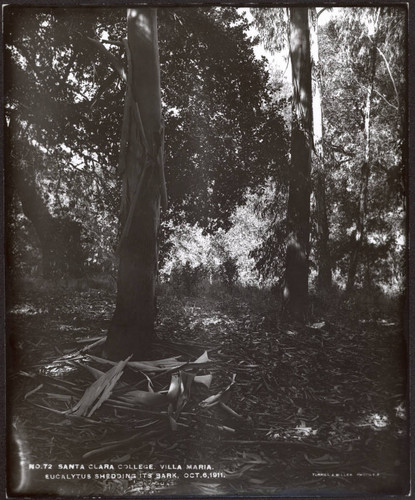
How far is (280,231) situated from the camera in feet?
6.72

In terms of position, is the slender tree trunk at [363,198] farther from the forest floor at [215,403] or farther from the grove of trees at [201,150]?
the forest floor at [215,403]

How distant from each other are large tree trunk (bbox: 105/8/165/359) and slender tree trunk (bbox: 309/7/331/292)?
0.66 m

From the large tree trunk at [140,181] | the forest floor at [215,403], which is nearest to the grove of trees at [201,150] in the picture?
the large tree trunk at [140,181]

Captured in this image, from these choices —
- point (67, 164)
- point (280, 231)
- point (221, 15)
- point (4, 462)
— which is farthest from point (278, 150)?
point (4, 462)

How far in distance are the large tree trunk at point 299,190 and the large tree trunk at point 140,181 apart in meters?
0.56

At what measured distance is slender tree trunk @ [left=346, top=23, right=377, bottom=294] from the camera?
2.03 meters

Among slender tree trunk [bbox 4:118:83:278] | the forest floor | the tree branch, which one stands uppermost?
the tree branch

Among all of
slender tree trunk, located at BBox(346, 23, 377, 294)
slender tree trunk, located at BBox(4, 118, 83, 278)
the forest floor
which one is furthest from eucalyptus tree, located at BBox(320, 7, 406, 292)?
slender tree trunk, located at BBox(4, 118, 83, 278)

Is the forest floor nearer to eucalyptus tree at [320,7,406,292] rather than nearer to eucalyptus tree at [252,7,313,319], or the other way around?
eucalyptus tree at [252,7,313,319]

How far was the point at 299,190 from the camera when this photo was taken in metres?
2.05

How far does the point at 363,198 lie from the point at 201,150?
0.71m

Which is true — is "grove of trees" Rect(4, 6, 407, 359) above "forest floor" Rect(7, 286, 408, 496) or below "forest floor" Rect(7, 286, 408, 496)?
above

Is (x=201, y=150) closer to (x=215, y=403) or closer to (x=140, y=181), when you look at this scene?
(x=140, y=181)

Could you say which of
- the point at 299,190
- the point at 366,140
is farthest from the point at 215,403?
the point at 366,140
